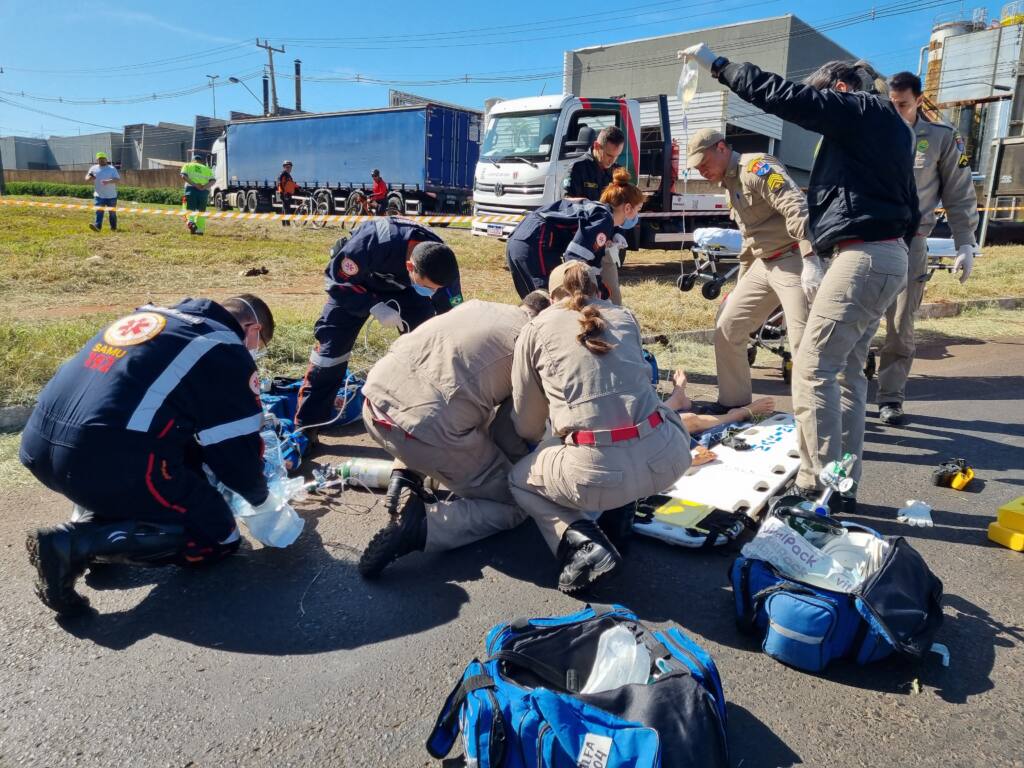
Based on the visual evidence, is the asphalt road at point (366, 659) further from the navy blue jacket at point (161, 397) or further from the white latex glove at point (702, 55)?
the white latex glove at point (702, 55)

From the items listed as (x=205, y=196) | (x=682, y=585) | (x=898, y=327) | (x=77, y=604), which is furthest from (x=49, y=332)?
(x=205, y=196)

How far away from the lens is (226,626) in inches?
111

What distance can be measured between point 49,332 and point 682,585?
5511 millimetres

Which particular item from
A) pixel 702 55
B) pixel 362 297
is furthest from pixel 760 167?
pixel 362 297

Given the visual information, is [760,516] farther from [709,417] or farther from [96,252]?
[96,252]

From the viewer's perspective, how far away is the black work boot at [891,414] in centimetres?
543

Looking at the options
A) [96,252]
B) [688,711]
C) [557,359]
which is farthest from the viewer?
[96,252]

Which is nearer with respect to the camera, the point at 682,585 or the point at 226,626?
the point at 226,626

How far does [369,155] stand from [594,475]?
24.7 meters

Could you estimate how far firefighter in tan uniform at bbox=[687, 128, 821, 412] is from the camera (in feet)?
14.3

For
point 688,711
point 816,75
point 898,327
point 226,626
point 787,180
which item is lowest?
point 226,626

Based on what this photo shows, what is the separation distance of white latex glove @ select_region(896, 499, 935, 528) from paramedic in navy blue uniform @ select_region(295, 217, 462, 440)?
2.72 meters

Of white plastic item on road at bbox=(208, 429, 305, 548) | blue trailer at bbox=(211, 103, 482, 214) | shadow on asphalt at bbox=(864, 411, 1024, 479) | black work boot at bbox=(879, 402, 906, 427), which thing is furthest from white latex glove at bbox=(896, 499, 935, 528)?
blue trailer at bbox=(211, 103, 482, 214)

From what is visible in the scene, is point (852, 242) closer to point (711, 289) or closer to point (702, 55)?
point (702, 55)
